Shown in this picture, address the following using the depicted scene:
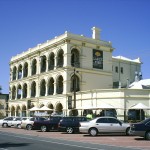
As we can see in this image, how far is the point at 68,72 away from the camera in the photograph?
153 ft

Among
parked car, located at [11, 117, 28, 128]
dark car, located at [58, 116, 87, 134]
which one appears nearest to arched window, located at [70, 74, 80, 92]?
parked car, located at [11, 117, 28, 128]

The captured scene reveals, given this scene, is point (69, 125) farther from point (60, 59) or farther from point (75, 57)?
point (60, 59)

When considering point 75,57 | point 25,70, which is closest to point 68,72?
point 75,57

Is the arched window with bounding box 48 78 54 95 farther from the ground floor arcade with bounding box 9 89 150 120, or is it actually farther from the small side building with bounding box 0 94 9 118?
the small side building with bounding box 0 94 9 118

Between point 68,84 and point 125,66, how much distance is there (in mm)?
18149

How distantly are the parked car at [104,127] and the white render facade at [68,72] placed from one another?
14.9 meters

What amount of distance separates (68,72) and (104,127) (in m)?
22.9

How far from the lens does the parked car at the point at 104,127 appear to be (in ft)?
80.4

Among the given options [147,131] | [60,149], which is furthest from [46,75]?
[60,149]

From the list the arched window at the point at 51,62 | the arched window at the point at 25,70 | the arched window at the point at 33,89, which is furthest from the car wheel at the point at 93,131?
the arched window at the point at 25,70

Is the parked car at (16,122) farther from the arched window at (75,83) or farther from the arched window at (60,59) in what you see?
the arched window at (60,59)

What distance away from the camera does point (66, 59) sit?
46719 millimetres

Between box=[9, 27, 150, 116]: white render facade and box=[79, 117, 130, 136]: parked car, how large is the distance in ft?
49.0

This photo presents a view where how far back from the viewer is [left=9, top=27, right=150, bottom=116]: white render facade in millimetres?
46734
